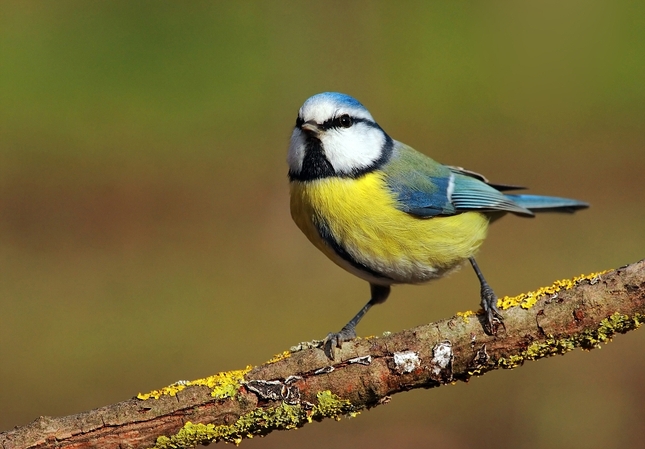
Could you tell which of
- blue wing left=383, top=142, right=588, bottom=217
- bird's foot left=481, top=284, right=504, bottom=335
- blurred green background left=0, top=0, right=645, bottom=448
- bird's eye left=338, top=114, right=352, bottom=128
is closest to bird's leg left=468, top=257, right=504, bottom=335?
bird's foot left=481, top=284, right=504, bottom=335

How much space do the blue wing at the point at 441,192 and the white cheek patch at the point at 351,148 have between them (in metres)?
0.11

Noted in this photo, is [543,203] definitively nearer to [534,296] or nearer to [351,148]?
[351,148]

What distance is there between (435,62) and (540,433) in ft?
22.1

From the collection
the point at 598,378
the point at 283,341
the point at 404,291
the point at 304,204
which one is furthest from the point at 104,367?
the point at 598,378

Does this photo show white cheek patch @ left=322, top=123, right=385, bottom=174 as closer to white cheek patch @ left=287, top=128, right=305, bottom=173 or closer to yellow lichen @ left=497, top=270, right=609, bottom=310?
white cheek patch @ left=287, top=128, right=305, bottom=173

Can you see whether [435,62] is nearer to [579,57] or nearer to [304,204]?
[579,57]

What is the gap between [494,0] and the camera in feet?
34.5

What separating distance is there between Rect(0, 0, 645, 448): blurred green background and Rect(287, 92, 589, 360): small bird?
6.33 feet

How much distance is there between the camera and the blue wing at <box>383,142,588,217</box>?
3156 millimetres

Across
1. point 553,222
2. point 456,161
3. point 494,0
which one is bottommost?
point 553,222

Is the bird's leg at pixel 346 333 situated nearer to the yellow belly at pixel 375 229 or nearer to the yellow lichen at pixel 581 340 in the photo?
the yellow belly at pixel 375 229

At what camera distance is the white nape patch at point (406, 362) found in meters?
2.44

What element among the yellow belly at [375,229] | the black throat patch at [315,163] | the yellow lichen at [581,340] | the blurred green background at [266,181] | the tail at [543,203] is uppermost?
the blurred green background at [266,181]

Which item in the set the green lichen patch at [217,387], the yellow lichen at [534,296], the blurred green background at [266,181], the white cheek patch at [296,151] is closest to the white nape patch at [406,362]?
the yellow lichen at [534,296]
